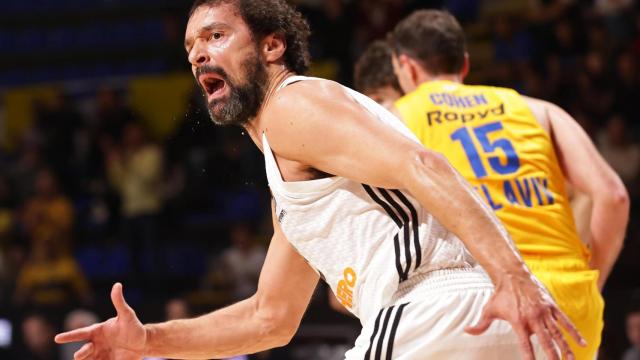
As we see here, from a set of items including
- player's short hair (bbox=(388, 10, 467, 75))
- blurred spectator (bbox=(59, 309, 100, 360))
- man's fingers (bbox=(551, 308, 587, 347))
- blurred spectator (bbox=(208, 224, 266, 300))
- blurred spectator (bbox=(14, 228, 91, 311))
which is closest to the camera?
man's fingers (bbox=(551, 308, 587, 347))

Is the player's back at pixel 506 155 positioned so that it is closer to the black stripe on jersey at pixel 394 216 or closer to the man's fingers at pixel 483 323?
the black stripe on jersey at pixel 394 216

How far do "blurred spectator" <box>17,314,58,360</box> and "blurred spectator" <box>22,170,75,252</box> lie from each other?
7.52 ft

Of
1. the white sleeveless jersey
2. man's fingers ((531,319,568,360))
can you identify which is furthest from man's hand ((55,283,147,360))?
man's fingers ((531,319,568,360))

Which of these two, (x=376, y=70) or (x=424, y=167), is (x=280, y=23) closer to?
(x=424, y=167)

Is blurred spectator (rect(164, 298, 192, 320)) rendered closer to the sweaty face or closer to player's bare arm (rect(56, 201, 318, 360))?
player's bare arm (rect(56, 201, 318, 360))

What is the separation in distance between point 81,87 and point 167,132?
201 cm

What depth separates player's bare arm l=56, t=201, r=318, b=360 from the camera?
3.19 meters

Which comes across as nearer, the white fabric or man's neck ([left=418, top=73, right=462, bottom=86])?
the white fabric

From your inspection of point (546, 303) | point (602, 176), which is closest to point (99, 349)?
point (546, 303)

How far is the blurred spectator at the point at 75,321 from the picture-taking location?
883cm

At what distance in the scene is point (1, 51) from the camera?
15250 millimetres

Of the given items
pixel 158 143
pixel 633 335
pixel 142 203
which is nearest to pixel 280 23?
pixel 633 335

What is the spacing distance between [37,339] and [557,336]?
7.59 meters

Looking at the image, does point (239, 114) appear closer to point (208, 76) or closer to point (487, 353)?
point (208, 76)
